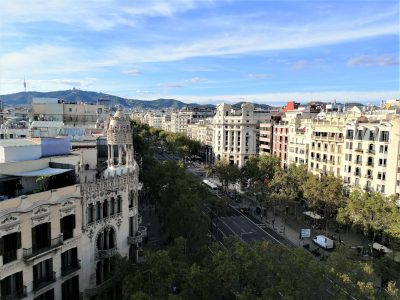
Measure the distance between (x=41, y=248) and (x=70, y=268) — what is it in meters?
4.43

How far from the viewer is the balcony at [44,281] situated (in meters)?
33.2

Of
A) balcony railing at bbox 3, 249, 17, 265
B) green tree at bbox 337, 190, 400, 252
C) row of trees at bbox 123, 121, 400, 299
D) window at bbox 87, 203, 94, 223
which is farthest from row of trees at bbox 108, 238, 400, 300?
green tree at bbox 337, 190, 400, 252

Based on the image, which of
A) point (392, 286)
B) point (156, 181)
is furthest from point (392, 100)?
point (392, 286)

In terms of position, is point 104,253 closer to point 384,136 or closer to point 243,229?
point 243,229

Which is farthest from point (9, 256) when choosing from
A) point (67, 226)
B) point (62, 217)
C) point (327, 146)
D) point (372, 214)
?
point (327, 146)

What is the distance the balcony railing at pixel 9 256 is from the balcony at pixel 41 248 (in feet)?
2.46

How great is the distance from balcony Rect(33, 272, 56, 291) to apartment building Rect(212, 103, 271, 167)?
109230 millimetres

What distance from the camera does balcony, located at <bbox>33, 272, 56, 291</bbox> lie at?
33.2 metres

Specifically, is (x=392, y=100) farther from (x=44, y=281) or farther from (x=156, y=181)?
(x=44, y=281)

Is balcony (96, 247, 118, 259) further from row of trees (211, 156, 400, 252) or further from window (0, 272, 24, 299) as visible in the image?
row of trees (211, 156, 400, 252)

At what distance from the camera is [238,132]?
476 ft

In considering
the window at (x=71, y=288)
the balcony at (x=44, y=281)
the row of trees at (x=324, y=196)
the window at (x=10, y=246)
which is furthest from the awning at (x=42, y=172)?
the row of trees at (x=324, y=196)

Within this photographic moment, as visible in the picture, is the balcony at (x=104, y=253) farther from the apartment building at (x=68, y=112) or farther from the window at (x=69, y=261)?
the apartment building at (x=68, y=112)

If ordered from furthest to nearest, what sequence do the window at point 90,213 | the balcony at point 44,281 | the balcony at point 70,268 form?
the window at point 90,213
the balcony at point 70,268
the balcony at point 44,281
